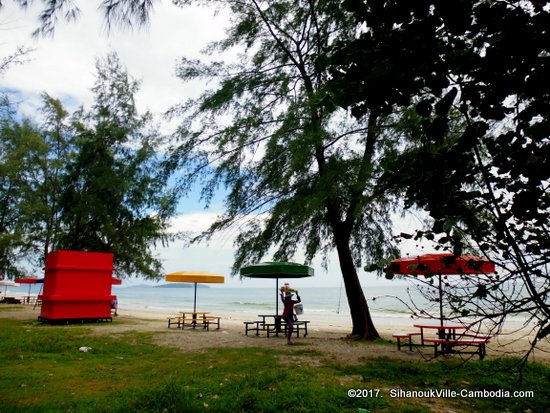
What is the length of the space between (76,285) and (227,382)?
1231cm

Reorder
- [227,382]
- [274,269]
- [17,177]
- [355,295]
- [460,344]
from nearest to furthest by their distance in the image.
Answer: [460,344]
[227,382]
[274,269]
[355,295]
[17,177]

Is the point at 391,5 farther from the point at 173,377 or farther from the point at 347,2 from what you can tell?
the point at 173,377

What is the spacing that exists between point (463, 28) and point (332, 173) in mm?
7303

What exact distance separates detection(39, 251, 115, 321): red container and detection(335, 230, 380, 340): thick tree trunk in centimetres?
1037

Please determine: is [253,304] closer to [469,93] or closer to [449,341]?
[449,341]

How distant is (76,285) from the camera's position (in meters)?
15.8

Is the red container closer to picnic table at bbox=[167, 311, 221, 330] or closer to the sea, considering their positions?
picnic table at bbox=[167, 311, 221, 330]

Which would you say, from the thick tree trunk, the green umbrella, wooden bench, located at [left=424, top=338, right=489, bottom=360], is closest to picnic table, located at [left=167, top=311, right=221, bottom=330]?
the green umbrella

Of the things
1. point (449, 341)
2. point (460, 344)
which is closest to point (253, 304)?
point (449, 341)

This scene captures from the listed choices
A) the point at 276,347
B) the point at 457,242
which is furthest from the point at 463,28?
the point at 276,347

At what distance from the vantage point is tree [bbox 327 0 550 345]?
182 centimetres

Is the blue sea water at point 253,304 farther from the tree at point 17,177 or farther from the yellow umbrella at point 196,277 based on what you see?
the tree at point 17,177

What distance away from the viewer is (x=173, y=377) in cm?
643

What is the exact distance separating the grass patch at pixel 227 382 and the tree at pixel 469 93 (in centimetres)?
204
